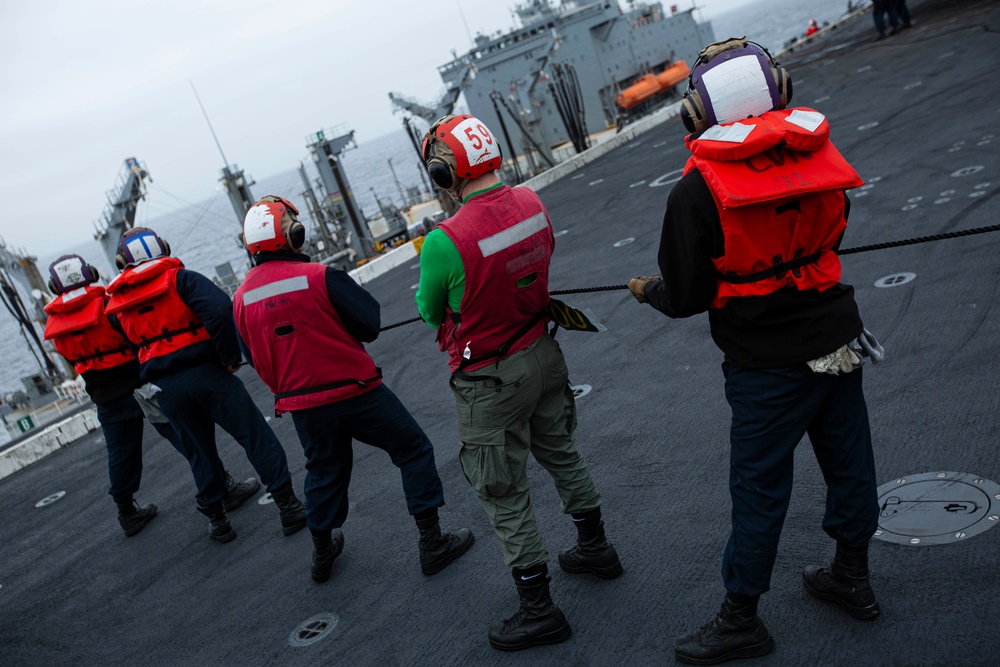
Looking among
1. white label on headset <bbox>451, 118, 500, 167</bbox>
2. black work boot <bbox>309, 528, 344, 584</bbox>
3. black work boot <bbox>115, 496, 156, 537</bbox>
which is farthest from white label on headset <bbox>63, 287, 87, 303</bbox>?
white label on headset <bbox>451, 118, 500, 167</bbox>

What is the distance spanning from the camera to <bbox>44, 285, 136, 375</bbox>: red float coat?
5477 mm

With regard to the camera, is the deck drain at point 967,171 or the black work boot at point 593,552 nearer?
the black work boot at point 593,552

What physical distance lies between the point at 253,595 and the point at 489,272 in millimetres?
2700

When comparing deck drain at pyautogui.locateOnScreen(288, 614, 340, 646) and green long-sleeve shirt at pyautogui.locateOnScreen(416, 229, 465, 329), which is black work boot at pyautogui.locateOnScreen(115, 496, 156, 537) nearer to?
deck drain at pyautogui.locateOnScreen(288, 614, 340, 646)

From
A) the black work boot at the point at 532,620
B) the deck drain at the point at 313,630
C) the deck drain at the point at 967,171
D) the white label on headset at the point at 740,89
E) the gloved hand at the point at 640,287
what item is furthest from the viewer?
the deck drain at the point at 967,171

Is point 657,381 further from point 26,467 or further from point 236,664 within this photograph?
point 26,467

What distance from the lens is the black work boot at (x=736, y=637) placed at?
8.88ft

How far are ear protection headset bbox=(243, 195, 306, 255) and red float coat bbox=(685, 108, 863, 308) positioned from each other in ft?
7.60

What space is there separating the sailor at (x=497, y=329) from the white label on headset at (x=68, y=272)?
362cm

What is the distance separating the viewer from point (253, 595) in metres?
4.44

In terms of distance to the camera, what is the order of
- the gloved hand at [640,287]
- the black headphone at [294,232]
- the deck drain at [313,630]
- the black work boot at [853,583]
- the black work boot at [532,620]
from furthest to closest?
1. the black headphone at [294,232]
2. the deck drain at [313,630]
3. the black work boot at [532,620]
4. the gloved hand at [640,287]
5. the black work boot at [853,583]

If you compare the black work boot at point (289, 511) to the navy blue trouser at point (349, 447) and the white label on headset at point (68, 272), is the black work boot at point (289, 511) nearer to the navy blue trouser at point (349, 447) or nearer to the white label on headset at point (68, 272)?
the navy blue trouser at point (349, 447)

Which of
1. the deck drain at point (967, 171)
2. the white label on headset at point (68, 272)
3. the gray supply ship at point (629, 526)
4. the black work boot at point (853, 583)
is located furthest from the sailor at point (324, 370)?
the deck drain at point (967, 171)

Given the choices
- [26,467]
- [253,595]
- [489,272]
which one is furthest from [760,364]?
[26,467]
